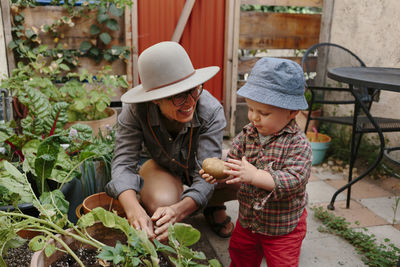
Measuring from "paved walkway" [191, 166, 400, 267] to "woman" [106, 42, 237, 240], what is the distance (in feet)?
0.87

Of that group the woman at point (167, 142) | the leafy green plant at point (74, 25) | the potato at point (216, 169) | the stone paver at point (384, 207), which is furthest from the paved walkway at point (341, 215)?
the leafy green plant at point (74, 25)

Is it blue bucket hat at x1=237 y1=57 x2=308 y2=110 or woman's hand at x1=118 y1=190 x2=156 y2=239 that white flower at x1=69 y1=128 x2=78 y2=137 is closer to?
woman's hand at x1=118 y1=190 x2=156 y2=239

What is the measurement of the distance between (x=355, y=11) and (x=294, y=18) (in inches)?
27.9

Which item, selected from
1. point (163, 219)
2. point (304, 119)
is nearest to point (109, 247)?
point (163, 219)

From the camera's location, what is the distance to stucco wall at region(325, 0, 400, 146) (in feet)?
10.8

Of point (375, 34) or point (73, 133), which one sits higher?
point (375, 34)

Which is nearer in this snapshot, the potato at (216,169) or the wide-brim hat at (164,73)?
the potato at (216,169)

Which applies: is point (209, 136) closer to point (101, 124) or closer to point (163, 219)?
point (163, 219)

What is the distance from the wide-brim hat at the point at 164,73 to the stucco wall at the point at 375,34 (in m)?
2.42

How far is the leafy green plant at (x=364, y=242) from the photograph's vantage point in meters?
2.04

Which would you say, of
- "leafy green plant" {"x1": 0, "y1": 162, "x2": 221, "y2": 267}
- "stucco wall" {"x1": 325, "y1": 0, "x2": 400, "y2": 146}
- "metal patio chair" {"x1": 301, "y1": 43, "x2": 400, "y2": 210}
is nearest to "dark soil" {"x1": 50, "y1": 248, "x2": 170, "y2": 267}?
"leafy green plant" {"x1": 0, "y1": 162, "x2": 221, "y2": 267}

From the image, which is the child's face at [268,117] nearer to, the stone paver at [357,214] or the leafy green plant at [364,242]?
the leafy green plant at [364,242]

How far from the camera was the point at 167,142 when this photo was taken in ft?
6.56

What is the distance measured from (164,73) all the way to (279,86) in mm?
512
